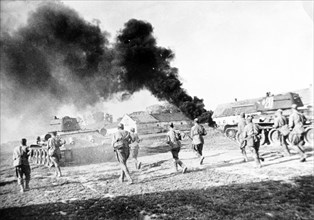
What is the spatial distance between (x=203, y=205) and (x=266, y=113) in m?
12.5

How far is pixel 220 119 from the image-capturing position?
18.6 meters

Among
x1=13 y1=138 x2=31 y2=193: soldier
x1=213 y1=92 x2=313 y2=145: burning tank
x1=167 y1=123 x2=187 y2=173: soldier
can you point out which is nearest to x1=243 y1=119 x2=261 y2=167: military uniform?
x1=167 y1=123 x2=187 y2=173: soldier

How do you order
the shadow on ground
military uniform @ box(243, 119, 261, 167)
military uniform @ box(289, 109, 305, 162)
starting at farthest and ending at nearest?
1. military uniform @ box(289, 109, 305, 162)
2. military uniform @ box(243, 119, 261, 167)
3. the shadow on ground

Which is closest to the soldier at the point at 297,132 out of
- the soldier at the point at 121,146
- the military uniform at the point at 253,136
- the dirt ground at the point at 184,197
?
the dirt ground at the point at 184,197

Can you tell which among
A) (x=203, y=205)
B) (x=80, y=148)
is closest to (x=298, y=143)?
(x=203, y=205)

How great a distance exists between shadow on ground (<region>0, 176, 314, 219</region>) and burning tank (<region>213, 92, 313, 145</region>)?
27.5 ft

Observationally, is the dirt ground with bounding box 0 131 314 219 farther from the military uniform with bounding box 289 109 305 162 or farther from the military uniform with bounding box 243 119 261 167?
the military uniform with bounding box 243 119 261 167

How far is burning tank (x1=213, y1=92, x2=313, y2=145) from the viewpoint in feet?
44.7

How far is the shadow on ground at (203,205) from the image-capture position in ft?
13.5

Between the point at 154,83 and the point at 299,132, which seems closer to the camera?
the point at 299,132

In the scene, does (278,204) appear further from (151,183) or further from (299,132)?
(299,132)

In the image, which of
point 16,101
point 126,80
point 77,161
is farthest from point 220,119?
point 16,101

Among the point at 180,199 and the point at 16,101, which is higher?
the point at 16,101

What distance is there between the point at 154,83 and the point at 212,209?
12918 mm
